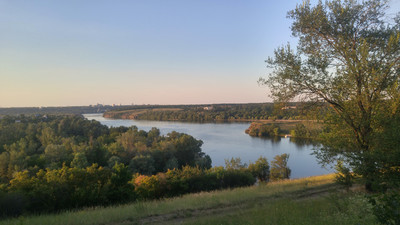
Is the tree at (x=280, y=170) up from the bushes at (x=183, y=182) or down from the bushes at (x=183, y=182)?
down

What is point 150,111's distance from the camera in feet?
378

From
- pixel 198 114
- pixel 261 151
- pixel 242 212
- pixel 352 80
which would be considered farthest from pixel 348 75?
pixel 198 114

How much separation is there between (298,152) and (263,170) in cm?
1379

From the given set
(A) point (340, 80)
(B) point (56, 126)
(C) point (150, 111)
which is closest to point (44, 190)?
(A) point (340, 80)

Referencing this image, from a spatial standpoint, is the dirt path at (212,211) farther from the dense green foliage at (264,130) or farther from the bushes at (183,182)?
the dense green foliage at (264,130)

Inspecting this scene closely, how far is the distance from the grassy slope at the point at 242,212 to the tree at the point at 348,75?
1.34 meters

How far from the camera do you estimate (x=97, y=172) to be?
12.3m

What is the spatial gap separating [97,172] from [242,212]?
880 centimetres

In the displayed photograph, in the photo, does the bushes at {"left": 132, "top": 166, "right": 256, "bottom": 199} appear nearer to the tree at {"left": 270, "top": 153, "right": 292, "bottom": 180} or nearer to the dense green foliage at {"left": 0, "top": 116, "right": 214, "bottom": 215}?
the dense green foliage at {"left": 0, "top": 116, "right": 214, "bottom": 215}

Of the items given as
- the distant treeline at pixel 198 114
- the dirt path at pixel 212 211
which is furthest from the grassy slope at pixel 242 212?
the distant treeline at pixel 198 114

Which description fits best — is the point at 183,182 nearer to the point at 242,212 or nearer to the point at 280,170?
the point at 242,212

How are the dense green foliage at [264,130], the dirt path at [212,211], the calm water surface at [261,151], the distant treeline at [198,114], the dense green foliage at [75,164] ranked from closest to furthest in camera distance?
the dirt path at [212,211] → the dense green foliage at [75,164] → the calm water surface at [261,151] → the dense green foliage at [264,130] → the distant treeline at [198,114]

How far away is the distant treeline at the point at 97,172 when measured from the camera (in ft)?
34.1

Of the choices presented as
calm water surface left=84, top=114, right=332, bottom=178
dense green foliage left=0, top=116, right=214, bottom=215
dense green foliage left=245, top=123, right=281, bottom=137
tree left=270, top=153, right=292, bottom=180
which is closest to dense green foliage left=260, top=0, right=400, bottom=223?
dense green foliage left=0, top=116, right=214, bottom=215
